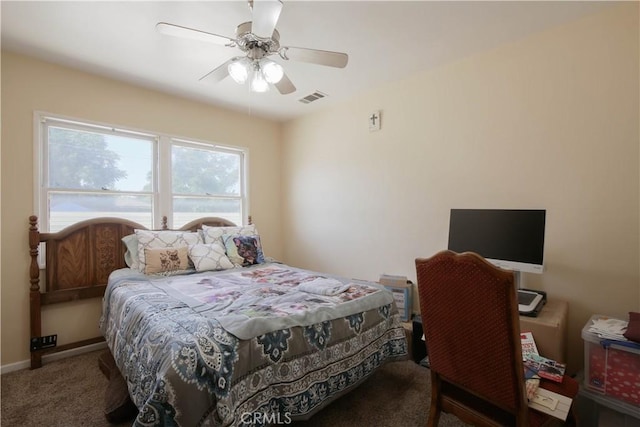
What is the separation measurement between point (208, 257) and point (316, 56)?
78.3 inches

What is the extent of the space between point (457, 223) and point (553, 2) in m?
1.53

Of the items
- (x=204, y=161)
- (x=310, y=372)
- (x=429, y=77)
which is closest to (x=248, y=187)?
(x=204, y=161)

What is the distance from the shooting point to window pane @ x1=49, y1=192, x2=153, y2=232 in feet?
8.58

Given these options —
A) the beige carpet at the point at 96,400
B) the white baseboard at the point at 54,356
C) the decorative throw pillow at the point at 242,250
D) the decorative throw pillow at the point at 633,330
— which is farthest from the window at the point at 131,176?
the decorative throw pillow at the point at 633,330

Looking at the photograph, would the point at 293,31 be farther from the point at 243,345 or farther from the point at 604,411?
the point at 604,411

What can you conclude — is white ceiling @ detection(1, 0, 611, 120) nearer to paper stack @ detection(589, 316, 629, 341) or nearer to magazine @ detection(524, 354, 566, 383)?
paper stack @ detection(589, 316, 629, 341)

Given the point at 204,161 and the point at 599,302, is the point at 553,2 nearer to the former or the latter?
the point at 599,302

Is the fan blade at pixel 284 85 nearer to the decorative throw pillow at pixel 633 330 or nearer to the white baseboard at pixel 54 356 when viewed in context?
the decorative throw pillow at pixel 633 330

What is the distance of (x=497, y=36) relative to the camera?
2189 millimetres

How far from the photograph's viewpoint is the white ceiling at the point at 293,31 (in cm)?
187

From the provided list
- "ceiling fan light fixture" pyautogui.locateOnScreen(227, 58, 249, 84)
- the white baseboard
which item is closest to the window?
the white baseboard

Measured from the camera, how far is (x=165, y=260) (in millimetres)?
2611

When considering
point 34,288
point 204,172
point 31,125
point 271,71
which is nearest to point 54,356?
point 34,288

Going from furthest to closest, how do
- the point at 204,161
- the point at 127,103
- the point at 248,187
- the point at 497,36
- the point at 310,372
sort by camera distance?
the point at 248,187
the point at 204,161
the point at 127,103
the point at 497,36
the point at 310,372
